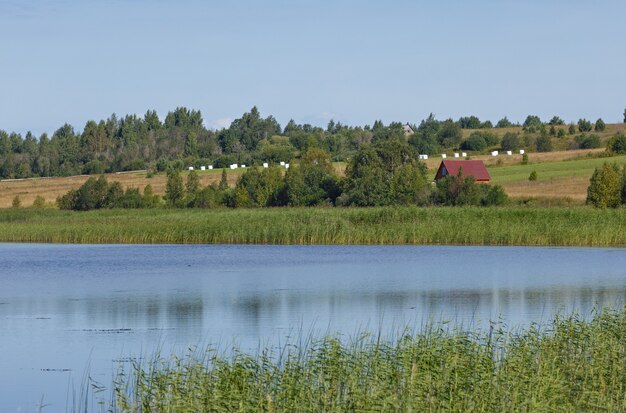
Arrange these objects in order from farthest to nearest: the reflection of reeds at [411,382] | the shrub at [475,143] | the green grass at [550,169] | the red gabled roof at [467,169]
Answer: the shrub at [475,143]
the red gabled roof at [467,169]
the green grass at [550,169]
the reflection of reeds at [411,382]

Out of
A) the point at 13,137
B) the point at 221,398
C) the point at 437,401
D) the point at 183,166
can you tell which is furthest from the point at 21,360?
the point at 13,137

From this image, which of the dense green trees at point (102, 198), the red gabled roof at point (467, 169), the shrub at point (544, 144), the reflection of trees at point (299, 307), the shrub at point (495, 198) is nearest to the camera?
the reflection of trees at point (299, 307)

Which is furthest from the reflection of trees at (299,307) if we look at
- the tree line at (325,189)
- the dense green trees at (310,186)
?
the dense green trees at (310,186)

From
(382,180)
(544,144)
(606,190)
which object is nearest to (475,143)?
(544,144)

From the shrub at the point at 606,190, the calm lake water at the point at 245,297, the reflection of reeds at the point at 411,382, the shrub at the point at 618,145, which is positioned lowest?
the calm lake water at the point at 245,297

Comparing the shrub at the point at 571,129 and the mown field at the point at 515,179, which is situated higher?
the shrub at the point at 571,129

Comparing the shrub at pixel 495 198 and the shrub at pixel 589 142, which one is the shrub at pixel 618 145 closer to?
the shrub at pixel 589 142

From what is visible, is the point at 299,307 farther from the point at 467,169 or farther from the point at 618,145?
the point at 618,145

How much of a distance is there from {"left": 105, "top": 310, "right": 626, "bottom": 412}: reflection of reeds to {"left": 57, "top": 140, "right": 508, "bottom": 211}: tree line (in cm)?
4562

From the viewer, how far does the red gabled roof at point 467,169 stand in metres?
82.1

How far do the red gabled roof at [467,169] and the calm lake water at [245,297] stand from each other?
39906 mm

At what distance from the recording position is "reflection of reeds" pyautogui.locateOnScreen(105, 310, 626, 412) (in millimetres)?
11367

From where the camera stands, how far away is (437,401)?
1146 cm

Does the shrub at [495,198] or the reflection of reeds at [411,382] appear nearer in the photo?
the reflection of reeds at [411,382]
